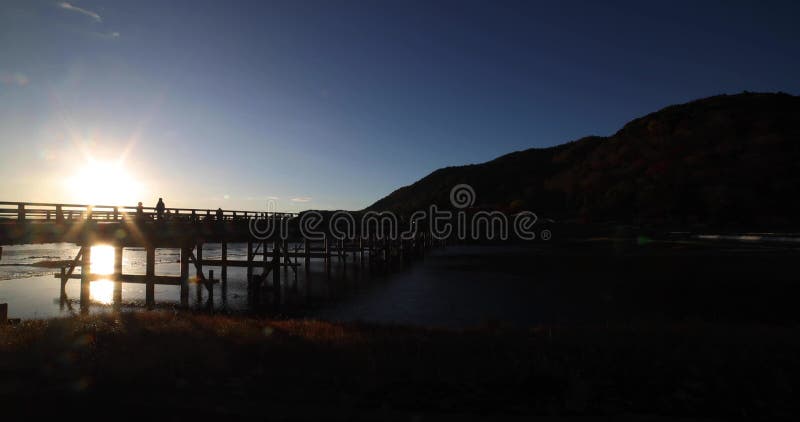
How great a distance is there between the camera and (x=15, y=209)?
62.3 feet

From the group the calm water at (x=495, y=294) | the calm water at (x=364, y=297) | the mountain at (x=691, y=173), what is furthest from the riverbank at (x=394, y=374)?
the mountain at (x=691, y=173)

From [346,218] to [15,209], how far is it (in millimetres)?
36310

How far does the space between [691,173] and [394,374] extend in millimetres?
128607

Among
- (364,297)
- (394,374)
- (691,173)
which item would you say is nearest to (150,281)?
(364,297)

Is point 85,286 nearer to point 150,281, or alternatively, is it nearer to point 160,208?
point 150,281

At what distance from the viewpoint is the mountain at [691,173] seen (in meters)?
99.9

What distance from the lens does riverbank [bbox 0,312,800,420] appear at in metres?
6.20

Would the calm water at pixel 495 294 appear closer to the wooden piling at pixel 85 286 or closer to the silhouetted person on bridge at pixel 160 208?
the wooden piling at pixel 85 286

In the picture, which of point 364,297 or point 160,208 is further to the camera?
point 364,297

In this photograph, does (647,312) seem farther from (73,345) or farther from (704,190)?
(704,190)

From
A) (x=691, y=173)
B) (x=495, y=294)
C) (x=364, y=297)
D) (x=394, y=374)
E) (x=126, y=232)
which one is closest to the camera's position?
Answer: (x=394, y=374)

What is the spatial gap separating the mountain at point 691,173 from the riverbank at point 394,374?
109 meters

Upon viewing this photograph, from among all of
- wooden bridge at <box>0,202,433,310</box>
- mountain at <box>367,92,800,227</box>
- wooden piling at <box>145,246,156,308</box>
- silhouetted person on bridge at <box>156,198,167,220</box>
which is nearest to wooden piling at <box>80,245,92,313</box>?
wooden bridge at <box>0,202,433,310</box>

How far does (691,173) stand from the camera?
114 meters
